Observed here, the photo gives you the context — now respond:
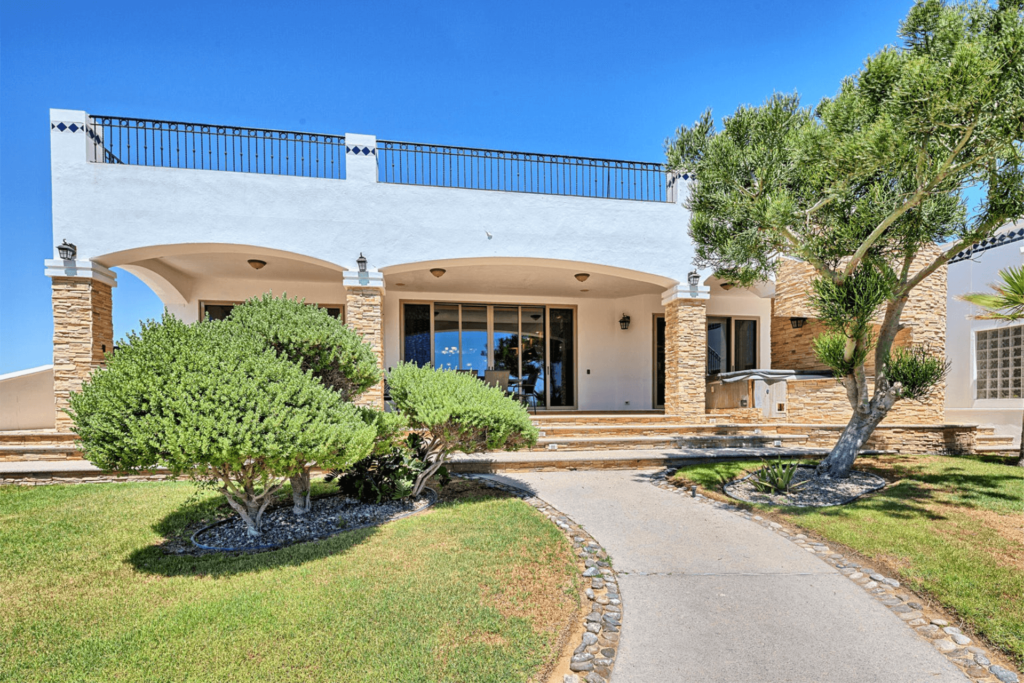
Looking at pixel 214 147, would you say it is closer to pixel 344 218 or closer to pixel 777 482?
pixel 344 218

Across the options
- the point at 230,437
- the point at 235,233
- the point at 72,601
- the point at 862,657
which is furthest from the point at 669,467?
the point at 235,233

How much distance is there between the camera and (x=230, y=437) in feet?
11.4

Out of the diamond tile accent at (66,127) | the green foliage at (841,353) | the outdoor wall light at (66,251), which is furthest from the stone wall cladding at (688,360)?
the diamond tile accent at (66,127)

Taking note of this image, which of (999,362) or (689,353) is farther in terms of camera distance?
(999,362)

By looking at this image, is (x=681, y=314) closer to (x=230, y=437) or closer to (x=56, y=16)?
(x=230, y=437)

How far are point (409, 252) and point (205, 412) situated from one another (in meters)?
5.65

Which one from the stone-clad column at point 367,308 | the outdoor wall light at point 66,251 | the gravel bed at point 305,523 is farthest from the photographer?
the stone-clad column at point 367,308

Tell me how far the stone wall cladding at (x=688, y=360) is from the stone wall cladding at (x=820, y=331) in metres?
1.68

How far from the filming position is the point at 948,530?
4508 mm

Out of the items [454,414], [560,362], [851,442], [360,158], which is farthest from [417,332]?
[851,442]

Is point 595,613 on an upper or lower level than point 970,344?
lower

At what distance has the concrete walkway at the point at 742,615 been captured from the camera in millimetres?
2545

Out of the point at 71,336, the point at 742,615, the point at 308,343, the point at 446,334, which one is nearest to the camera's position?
the point at 742,615

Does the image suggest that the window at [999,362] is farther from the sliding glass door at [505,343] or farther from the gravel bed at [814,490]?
the sliding glass door at [505,343]
